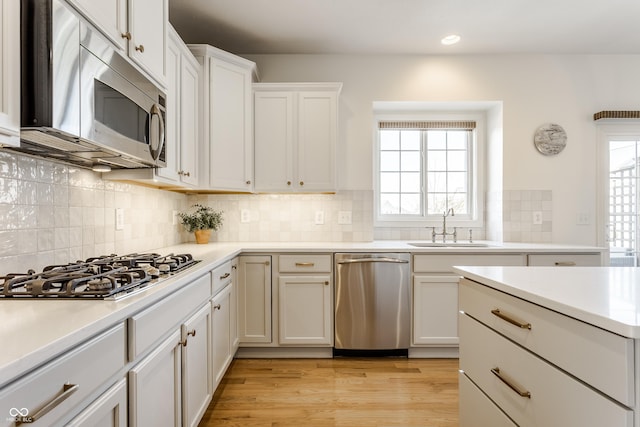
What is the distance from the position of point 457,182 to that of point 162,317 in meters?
3.13

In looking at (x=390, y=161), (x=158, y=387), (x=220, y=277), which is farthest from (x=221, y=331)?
(x=390, y=161)

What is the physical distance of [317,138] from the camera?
115 inches

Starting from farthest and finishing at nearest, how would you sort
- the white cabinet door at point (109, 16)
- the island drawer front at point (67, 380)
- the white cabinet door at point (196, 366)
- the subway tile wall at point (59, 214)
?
the white cabinet door at point (196, 366) → the subway tile wall at point (59, 214) → the white cabinet door at point (109, 16) → the island drawer front at point (67, 380)

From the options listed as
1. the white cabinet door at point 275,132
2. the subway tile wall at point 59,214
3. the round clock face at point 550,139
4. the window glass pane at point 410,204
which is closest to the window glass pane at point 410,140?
the window glass pane at point 410,204

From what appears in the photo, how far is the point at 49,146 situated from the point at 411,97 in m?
2.86

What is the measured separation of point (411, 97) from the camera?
324 cm

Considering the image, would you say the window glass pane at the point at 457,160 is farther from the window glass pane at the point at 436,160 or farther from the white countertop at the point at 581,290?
the white countertop at the point at 581,290

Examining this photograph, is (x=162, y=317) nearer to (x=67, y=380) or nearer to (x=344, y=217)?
(x=67, y=380)

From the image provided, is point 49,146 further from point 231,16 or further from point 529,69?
point 529,69

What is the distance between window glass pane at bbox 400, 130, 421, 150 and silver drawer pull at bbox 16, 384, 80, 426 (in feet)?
10.8

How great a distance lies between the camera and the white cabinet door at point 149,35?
1498 millimetres

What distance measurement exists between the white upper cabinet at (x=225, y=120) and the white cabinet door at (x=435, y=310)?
1633mm

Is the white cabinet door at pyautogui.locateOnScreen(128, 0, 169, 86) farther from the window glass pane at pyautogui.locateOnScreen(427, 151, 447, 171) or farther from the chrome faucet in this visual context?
the window glass pane at pyautogui.locateOnScreen(427, 151, 447, 171)

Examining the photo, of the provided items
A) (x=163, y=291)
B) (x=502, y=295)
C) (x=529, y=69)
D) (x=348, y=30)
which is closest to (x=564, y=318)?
(x=502, y=295)
